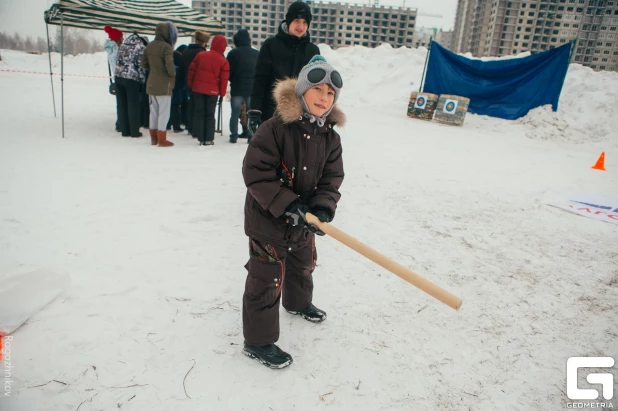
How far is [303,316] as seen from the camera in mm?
2504

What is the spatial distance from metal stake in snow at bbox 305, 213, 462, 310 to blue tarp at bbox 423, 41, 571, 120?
41.8ft

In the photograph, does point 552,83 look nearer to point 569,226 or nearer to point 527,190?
point 527,190

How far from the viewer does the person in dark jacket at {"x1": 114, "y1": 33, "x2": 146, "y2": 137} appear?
641cm

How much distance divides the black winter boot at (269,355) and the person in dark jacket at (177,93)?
6.57 metres

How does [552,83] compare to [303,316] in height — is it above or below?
above

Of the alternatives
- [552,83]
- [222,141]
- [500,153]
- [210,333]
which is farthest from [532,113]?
[210,333]

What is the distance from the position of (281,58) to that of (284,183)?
2516 mm

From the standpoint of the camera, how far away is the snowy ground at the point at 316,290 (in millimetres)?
1944

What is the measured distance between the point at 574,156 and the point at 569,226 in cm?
572

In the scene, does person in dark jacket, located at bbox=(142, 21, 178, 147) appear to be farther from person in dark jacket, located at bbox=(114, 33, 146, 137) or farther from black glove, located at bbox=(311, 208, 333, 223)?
black glove, located at bbox=(311, 208, 333, 223)

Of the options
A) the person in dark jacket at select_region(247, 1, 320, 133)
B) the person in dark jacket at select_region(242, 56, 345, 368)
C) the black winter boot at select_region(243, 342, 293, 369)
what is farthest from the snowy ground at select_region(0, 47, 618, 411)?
the person in dark jacket at select_region(247, 1, 320, 133)

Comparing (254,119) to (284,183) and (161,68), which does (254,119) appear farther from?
(161,68)

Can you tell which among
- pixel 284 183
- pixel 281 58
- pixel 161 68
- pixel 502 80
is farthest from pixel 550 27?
pixel 284 183

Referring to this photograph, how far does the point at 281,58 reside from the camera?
3969mm
